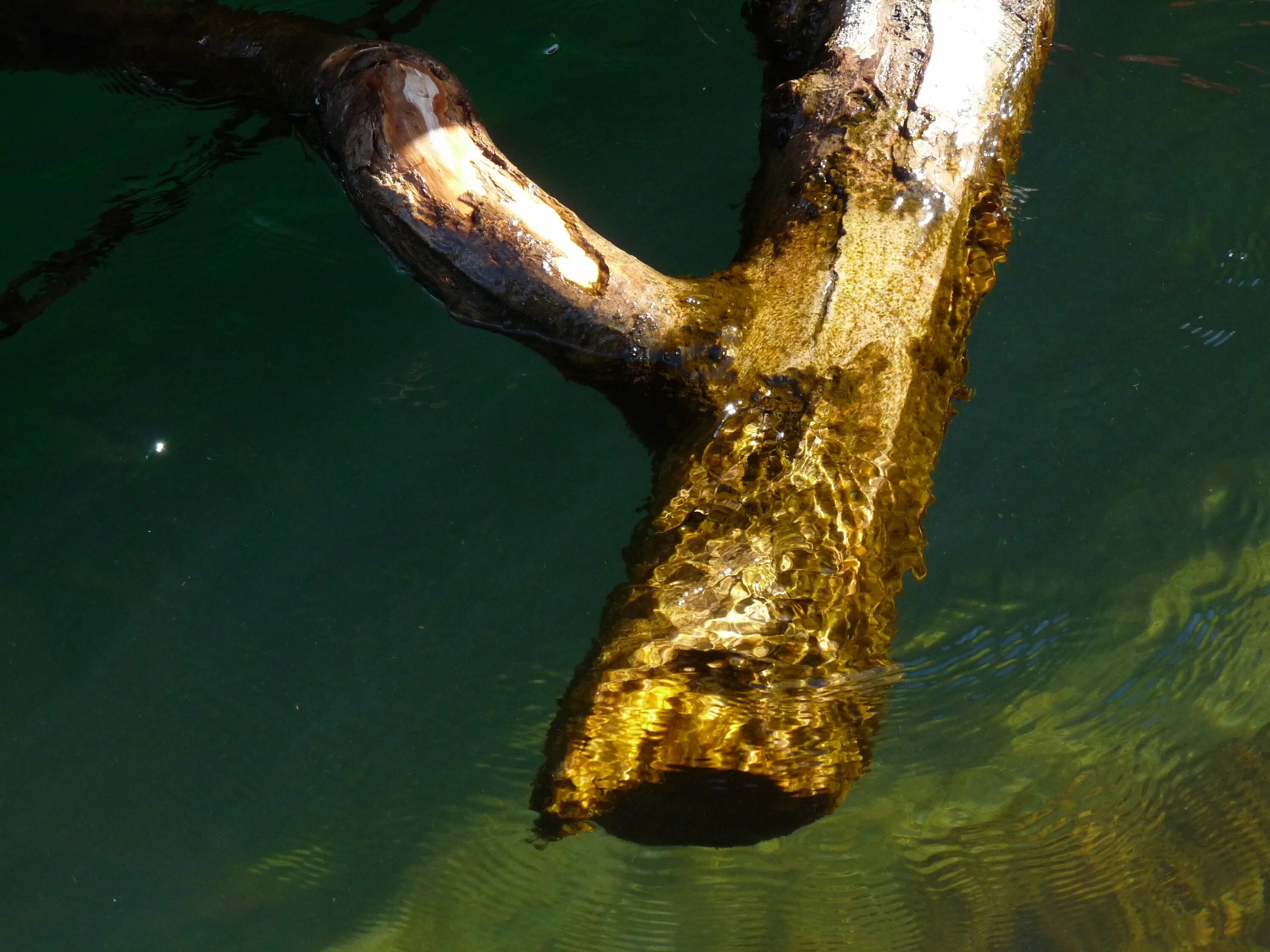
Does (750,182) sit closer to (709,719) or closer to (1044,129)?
Result: (1044,129)

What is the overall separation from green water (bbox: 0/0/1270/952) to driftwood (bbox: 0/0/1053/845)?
1.76 feet

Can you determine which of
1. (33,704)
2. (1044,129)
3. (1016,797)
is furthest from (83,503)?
(1044,129)

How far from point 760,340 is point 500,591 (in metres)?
1.14

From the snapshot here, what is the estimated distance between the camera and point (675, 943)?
278cm

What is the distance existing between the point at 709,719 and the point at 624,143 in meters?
2.61

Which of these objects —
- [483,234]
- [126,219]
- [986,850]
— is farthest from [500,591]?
[126,219]

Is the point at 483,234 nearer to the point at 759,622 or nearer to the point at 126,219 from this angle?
the point at 759,622

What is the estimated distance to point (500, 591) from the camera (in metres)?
3.08

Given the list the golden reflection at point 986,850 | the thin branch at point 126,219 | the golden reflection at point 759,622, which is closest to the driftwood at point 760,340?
the golden reflection at point 759,622

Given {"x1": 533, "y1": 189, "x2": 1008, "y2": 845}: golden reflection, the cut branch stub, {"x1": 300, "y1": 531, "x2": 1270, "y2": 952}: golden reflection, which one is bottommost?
{"x1": 300, "y1": 531, "x2": 1270, "y2": 952}: golden reflection

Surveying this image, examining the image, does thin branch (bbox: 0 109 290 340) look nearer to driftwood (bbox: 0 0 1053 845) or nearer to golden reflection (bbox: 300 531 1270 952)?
driftwood (bbox: 0 0 1053 845)

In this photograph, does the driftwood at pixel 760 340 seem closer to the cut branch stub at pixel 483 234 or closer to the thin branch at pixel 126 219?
the cut branch stub at pixel 483 234

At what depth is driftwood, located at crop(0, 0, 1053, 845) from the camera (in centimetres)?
218

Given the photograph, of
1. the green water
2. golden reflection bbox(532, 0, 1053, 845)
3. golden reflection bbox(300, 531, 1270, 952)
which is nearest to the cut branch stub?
golden reflection bbox(532, 0, 1053, 845)
